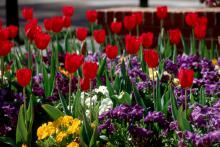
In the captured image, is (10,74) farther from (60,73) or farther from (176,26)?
(176,26)

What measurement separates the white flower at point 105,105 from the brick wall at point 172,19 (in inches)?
137

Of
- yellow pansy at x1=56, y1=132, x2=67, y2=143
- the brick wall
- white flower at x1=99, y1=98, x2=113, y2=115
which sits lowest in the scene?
the brick wall

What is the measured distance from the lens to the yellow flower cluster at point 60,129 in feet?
11.0

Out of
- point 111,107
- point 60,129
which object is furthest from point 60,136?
point 111,107

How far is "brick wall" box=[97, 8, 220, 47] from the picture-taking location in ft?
23.7

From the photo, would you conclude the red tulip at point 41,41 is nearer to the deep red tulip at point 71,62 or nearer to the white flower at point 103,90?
the white flower at point 103,90

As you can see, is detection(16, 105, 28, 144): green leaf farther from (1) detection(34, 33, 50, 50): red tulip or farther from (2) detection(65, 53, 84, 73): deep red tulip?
(1) detection(34, 33, 50, 50): red tulip

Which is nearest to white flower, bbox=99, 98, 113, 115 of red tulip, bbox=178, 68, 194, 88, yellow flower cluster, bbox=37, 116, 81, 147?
yellow flower cluster, bbox=37, 116, 81, 147

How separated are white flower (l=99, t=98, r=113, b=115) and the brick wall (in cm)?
348

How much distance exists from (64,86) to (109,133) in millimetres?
1171

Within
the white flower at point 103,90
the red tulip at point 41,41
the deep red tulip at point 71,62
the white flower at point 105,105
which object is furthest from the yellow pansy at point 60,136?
the red tulip at point 41,41

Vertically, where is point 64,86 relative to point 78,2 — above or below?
above

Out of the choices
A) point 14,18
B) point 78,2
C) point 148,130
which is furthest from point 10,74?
point 78,2

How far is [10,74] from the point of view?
191 inches
